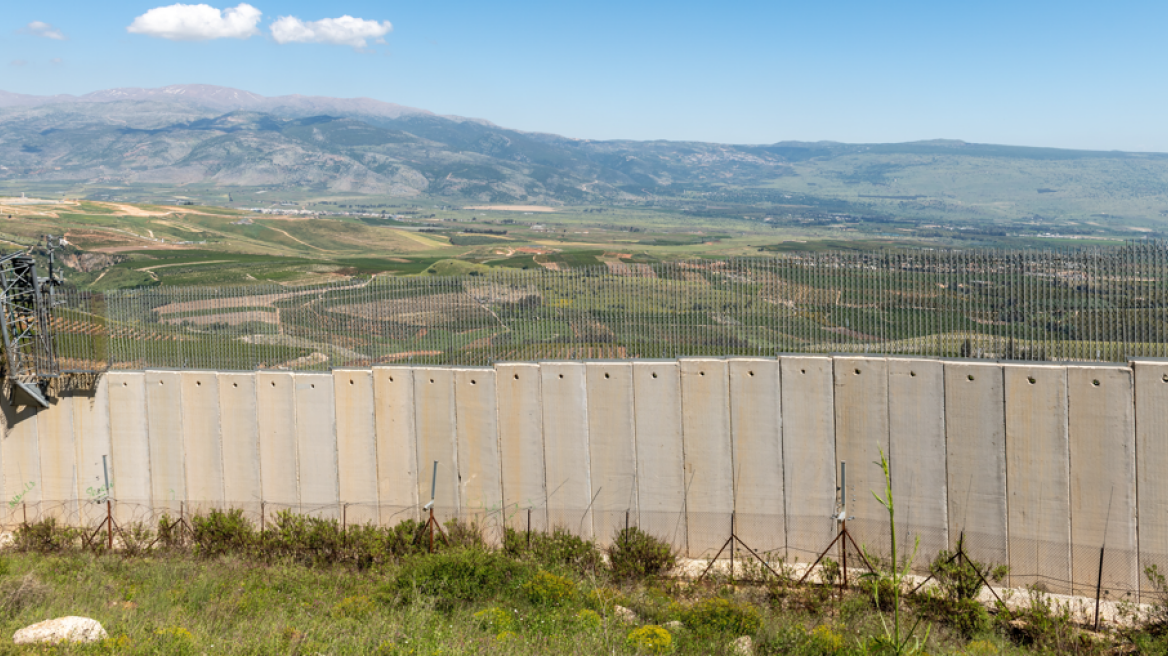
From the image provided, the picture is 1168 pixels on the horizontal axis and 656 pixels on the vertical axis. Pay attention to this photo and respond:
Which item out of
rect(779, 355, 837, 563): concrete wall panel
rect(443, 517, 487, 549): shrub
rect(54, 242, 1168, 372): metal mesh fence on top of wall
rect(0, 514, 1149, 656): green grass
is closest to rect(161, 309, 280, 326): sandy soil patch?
rect(54, 242, 1168, 372): metal mesh fence on top of wall

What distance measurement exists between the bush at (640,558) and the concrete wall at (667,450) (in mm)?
576

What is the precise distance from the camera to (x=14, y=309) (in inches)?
695

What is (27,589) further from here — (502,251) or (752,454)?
(502,251)

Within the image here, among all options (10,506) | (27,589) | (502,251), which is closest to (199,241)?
(502,251)

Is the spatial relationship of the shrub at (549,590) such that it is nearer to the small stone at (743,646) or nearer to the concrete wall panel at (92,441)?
the small stone at (743,646)

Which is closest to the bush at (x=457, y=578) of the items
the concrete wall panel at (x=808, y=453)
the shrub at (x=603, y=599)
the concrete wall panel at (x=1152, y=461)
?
the shrub at (x=603, y=599)

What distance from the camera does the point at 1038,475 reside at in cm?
1309

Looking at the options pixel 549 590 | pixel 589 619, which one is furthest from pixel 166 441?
pixel 589 619

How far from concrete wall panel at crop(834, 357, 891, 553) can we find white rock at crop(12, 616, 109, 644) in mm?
10838

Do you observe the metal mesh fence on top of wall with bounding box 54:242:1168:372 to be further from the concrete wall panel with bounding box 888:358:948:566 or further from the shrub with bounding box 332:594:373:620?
the shrub with bounding box 332:594:373:620

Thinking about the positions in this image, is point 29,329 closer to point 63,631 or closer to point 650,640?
point 63,631

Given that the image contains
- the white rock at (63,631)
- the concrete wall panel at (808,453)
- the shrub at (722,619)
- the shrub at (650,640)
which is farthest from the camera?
the concrete wall panel at (808,453)

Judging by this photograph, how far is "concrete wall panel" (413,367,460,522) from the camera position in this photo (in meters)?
16.2

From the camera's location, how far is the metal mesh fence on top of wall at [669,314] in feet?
44.2
